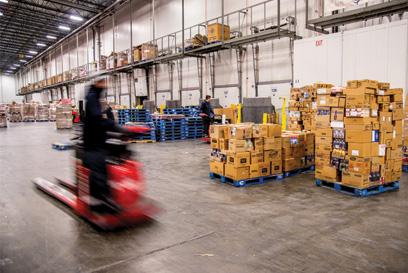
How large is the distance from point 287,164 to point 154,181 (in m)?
3.01

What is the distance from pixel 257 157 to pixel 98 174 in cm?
358

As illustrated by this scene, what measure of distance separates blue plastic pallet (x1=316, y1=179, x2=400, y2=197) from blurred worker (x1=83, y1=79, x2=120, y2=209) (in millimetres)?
4171

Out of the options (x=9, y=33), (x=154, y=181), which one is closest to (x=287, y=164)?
(x=154, y=181)

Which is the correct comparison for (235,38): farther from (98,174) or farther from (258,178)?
(98,174)

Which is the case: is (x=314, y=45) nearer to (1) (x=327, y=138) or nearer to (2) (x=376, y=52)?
(2) (x=376, y=52)

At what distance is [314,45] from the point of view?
10.5m

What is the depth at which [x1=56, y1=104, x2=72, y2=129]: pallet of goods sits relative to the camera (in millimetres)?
20772

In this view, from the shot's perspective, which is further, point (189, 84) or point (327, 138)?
point (189, 84)

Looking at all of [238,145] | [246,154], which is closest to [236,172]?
[246,154]

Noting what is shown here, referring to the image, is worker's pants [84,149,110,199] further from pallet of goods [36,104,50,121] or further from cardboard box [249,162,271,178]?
pallet of goods [36,104,50,121]

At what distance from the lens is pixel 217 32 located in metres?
13.9

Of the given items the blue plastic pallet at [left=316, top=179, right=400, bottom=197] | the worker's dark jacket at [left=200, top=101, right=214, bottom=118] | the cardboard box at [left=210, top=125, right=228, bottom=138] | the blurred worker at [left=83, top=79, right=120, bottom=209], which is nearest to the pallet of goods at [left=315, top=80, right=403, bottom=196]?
the blue plastic pallet at [left=316, top=179, right=400, bottom=197]

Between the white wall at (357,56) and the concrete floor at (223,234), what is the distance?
436 centimetres

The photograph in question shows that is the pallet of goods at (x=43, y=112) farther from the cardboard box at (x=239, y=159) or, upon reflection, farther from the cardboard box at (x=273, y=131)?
the cardboard box at (x=273, y=131)
